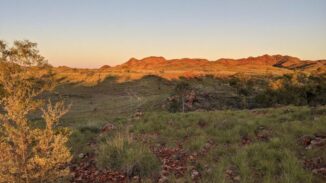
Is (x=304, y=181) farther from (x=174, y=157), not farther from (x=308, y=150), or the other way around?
(x=174, y=157)

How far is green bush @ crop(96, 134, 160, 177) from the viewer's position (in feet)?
22.0

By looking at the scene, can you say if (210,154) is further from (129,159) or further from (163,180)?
(129,159)

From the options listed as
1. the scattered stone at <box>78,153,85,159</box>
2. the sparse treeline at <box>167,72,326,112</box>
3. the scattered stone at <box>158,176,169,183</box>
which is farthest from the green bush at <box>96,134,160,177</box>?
the sparse treeline at <box>167,72,326,112</box>

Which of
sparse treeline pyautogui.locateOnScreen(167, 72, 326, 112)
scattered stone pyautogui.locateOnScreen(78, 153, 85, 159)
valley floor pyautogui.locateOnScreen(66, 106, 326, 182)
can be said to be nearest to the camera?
valley floor pyautogui.locateOnScreen(66, 106, 326, 182)

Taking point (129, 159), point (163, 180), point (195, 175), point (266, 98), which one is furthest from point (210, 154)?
point (266, 98)

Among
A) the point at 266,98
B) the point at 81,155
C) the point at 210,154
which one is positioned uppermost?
the point at 210,154

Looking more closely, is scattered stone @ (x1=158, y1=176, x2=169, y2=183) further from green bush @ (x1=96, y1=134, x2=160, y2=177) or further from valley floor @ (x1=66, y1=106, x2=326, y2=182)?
green bush @ (x1=96, y1=134, x2=160, y2=177)

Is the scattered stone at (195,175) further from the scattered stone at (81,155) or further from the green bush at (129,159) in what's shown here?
the scattered stone at (81,155)

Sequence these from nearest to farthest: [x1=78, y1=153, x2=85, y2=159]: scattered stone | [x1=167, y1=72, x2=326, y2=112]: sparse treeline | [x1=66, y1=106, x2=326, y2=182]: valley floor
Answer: [x1=66, y1=106, x2=326, y2=182]: valley floor
[x1=78, y1=153, x2=85, y2=159]: scattered stone
[x1=167, y1=72, x2=326, y2=112]: sparse treeline

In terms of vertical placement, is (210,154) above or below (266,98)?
above

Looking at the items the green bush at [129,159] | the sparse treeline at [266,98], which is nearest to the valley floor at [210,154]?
the green bush at [129,159]

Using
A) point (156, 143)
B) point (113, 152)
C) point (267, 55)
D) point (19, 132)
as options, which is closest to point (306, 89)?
point (156, 143)

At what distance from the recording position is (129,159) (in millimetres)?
6879

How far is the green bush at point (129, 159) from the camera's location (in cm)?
669
